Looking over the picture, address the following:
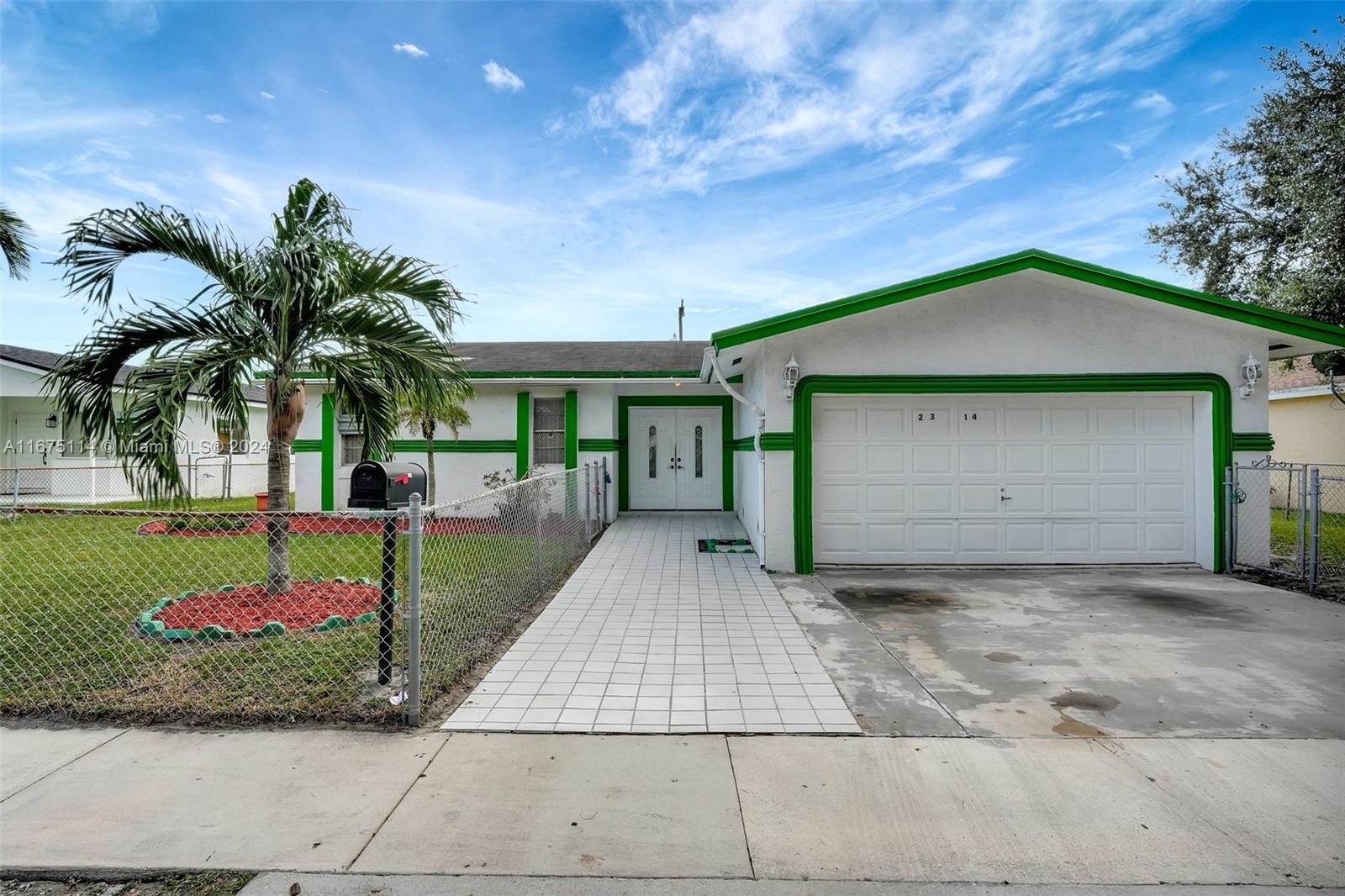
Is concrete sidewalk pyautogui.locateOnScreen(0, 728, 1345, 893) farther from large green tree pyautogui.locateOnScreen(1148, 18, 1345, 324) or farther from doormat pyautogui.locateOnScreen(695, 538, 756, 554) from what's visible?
large green tree pyautogui.locateOnScreen(1148, 18, 1345, 324)

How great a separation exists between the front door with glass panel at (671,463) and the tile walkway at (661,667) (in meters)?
5.99

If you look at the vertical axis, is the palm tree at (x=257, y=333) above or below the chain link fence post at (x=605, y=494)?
above

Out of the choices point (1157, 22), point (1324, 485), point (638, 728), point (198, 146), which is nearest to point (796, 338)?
point (638, 728)

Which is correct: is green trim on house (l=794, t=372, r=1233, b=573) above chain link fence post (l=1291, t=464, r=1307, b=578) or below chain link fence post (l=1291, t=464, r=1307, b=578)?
above

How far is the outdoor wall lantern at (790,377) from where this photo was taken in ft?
25.2

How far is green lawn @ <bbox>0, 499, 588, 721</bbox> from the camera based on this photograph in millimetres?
3736

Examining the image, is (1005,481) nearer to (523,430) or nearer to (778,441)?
(778,441)

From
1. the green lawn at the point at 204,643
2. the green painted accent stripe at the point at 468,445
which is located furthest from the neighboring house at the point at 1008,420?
the green painted accent stripe at the point at 468,445

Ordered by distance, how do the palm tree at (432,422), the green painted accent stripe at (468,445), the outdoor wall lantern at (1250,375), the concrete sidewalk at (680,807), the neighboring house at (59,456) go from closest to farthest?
the concrete sidewalk at (680,807) < the outdoor wall lantern at (1250,375) < the palm tree at (432,422) < the green painted accent stripe at (468,445) < the neighboring house at (59,456)

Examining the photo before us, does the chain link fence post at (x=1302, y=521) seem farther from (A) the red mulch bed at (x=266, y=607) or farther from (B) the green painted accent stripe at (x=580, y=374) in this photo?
(A) the red mulch bed at (x=266, y=607)

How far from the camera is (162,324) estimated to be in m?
5.31

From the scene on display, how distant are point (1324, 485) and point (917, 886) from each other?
20294 millimetres

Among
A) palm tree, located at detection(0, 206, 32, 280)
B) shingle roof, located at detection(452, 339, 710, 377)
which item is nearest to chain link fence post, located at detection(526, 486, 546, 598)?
shingle roof, located at detection(452, 339, 710, 377)

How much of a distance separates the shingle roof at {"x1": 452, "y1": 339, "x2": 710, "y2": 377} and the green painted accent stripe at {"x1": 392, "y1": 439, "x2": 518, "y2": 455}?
1450mm
